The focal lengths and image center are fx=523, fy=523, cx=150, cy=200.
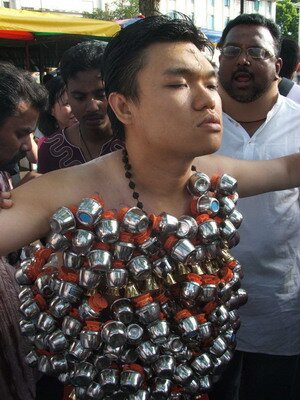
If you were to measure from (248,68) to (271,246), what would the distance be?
0.77 m

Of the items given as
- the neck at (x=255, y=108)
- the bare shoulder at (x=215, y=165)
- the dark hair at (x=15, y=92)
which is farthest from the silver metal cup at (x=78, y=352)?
the neck at (x=255, y=108)

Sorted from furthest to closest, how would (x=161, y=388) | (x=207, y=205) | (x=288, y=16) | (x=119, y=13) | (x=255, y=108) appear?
1. (x=288, y=16)
2. (x=119, y=13)
3. (x=255, y=108)
4. (x=207, y=205)
5. (x=161, y=388)

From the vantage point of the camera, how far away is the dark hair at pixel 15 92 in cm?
205

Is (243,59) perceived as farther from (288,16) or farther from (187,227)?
(288,16)

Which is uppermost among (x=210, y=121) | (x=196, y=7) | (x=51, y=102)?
(x=210, y=121)

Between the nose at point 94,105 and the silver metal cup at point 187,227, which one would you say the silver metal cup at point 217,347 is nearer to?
the silver metal cup at point 187,227

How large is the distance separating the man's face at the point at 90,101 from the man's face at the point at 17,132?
1.64 feet

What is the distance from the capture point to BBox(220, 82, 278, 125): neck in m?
2.29

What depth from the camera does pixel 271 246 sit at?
2189 millimetres

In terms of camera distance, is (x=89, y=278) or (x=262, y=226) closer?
(x=89, y=278)

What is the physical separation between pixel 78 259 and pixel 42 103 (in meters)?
1.03

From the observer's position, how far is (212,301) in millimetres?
1573

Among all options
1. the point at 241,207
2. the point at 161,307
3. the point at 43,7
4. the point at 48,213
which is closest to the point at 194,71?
the point at 48,213

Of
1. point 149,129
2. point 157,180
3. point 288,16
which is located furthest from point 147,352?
point 288,16
